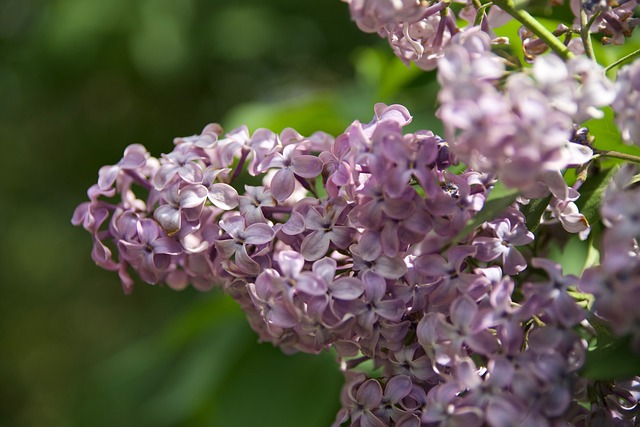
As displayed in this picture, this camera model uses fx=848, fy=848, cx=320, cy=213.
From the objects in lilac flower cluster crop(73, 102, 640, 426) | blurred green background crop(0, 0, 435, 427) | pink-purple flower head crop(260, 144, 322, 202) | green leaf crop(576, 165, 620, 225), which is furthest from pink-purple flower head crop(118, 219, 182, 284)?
blurred green background crop(0, 0, 435, 427)

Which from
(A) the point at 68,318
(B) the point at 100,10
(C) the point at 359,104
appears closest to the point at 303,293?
(C) the point at 359,104

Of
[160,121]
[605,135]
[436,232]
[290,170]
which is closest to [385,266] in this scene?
[436,232]

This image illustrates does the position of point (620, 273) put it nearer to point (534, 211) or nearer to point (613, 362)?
point (613, 362)

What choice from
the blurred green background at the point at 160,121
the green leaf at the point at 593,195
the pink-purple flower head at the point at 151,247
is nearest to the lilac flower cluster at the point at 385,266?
the pink-purple flower head at the point at 151,247

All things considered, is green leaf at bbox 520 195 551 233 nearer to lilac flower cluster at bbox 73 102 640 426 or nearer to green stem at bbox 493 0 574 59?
lilac flower cluster at bbox 73 102 640 426

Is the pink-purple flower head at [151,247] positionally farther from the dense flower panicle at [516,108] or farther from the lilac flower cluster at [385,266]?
the dense flower panicle at [516,108]
